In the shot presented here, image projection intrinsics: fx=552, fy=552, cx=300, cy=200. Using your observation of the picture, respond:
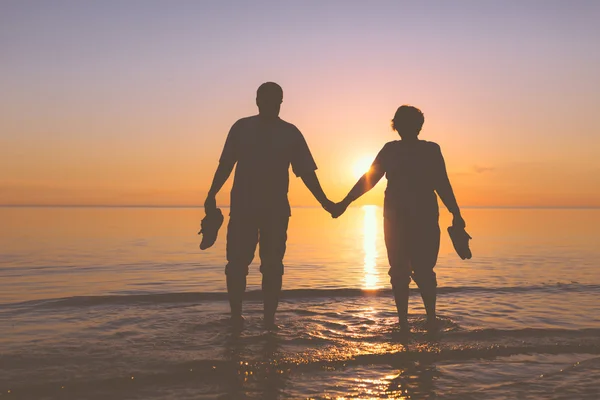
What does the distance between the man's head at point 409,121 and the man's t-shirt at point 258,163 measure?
4.36 feet

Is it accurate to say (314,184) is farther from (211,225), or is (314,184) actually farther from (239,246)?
(211,225)

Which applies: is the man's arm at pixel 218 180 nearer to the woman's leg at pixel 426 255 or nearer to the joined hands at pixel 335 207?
the joined hands at pixel 335 207

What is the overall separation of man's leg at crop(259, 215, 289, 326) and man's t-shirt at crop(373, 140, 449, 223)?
50.6 inches

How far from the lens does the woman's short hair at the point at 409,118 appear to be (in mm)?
6578

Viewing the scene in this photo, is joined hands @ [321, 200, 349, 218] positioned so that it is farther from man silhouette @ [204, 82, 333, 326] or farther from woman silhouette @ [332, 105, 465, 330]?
man silhouette @ [204, 82, 333, 326]

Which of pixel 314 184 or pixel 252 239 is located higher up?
pixel 314 184

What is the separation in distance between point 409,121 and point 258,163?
6.12 feet

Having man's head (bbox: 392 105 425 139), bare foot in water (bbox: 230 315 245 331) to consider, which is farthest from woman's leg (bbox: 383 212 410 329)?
bare foot in water (bbox: 230 315 245 331)

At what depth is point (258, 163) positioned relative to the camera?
6469 millimetres

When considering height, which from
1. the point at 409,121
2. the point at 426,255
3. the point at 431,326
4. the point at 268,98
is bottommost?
the point at 431,326

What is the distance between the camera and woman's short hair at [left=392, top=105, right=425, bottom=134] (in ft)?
21.6

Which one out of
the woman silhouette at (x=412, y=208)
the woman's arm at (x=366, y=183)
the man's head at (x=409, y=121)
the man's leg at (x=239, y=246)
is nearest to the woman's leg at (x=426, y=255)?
the woman silhouette at (x=412, y=208)

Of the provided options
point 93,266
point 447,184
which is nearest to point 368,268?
point 93,266

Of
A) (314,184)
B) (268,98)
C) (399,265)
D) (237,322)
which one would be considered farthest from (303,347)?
(268,98)
